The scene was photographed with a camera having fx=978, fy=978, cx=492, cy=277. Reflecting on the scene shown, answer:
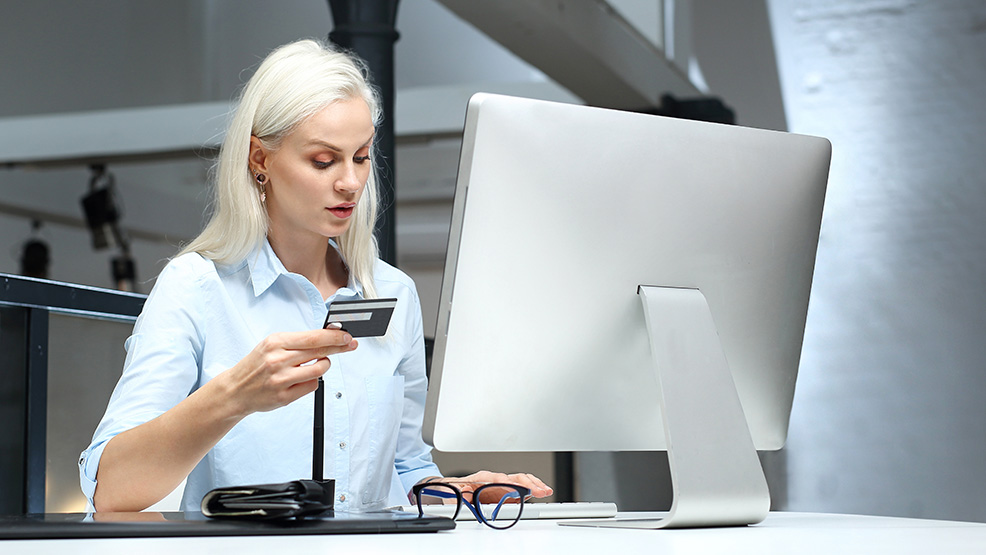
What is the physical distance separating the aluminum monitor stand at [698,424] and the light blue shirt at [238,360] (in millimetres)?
374

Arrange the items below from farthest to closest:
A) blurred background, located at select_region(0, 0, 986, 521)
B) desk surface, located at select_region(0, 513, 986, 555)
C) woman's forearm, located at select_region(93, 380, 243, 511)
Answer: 1. blurred background, located at select_region(0, 0, 986, 521)
2. woman's forearm, located at select_region(93, 380, 243, 511)
3. desk surface, located at select_region(0, 513, 986, 555)

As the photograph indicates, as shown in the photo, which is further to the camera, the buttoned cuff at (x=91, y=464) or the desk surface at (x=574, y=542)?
the buttoned cuff at (x=91, y=464)

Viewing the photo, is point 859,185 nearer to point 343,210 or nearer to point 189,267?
point 343,210

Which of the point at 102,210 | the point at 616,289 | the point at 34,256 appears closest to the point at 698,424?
the point at 616,289

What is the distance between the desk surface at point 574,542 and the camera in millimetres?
681

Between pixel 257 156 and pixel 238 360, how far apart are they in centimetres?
25

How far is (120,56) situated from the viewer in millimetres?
6871

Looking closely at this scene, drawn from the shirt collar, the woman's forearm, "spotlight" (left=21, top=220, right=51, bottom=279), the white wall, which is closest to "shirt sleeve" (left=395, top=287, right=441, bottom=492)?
the shirt collar

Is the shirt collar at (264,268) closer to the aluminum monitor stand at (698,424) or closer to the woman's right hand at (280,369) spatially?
the woman's right hand at (280,369)

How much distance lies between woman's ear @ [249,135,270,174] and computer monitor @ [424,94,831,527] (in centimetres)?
42

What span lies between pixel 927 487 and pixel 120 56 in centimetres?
577

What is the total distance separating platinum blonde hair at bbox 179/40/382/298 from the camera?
1152 millimetres

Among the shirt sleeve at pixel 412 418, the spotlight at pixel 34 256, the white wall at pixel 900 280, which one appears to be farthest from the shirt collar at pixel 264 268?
the spotlight at pixel 34 256

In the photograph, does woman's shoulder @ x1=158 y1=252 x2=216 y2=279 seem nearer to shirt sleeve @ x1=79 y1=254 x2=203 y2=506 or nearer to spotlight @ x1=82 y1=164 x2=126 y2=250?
shirt sleeve @ x1=79 y1=254 x2=203 y2=506
